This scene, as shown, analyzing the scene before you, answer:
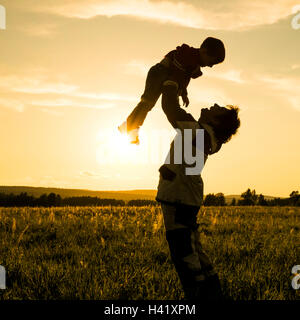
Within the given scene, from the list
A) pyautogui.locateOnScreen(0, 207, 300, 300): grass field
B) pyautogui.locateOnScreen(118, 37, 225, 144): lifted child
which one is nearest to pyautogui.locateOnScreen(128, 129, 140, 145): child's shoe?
pyautogui.locateOnScreen(118, 37, 225, 144): lifted child

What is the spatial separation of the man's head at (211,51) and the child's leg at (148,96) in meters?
0.38

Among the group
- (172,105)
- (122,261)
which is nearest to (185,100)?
(172,105)

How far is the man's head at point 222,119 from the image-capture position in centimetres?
390

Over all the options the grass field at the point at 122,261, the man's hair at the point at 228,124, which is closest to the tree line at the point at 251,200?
the grass field at the point at 122,261

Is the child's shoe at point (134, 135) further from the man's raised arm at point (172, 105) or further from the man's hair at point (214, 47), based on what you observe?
the man's hair at point (214, 47)

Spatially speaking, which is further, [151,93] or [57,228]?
[57,228]

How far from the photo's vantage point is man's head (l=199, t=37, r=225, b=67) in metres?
3.79

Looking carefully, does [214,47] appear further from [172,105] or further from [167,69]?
[172,105]

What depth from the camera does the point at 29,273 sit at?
516 centimetres

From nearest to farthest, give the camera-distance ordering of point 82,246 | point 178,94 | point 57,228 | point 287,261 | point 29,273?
point 178,94 → point 29,273 → point 287,261 → point 82,246 → point 57,228

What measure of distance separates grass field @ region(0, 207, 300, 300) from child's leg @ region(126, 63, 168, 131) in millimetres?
1857
